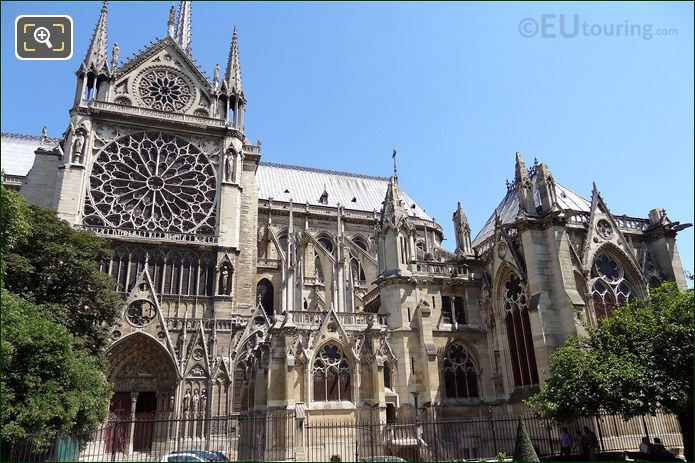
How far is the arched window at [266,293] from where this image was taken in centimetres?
3781

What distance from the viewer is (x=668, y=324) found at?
1686 cm

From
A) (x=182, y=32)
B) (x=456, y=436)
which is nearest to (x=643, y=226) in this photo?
(x=456, y=436)

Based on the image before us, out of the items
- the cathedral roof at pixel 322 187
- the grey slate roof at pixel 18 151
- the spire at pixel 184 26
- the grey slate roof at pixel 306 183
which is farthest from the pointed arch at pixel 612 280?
the spire at pixel 184 26

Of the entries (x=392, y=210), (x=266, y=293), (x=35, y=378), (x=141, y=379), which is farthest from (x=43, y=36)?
(x=266, y=293)

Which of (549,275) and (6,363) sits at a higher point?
(549,275)

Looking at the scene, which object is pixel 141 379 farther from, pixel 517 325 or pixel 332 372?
pixel 517 325

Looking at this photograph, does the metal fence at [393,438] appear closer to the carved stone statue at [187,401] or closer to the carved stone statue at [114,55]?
the carved stone statue at [187,401]

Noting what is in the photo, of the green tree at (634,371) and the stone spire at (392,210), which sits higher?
the stone spire at (392,210)

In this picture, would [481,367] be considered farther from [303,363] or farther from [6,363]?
[6,363]

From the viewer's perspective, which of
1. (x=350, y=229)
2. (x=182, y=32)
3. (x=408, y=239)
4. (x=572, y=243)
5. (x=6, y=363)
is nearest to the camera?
(x=6, y=363)

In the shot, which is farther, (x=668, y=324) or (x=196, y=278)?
(x=196, y=278)

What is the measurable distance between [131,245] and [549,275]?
24737mm

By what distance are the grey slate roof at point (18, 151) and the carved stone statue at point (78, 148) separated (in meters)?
11.8

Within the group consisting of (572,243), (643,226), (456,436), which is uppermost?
(643,226)
